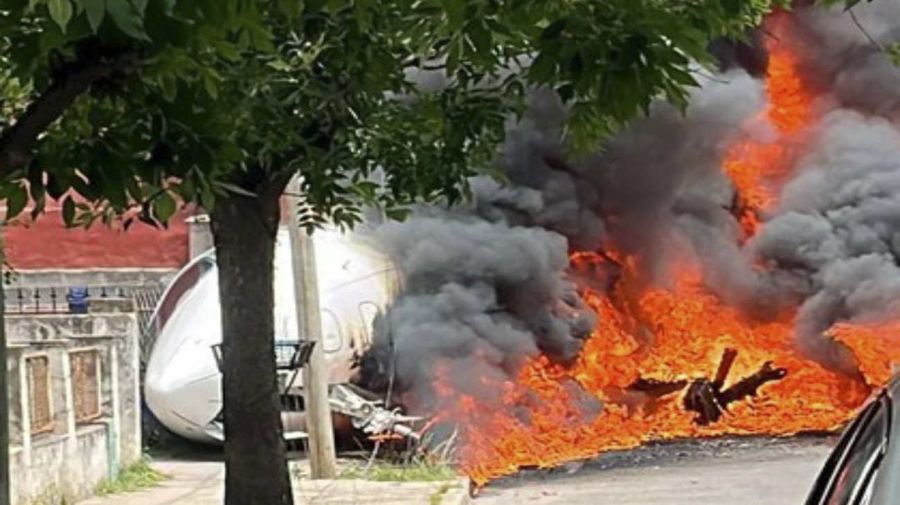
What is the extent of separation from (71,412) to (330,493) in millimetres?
2120

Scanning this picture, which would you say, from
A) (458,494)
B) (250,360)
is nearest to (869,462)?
(250,360)

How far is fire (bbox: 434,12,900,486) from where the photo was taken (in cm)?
1334

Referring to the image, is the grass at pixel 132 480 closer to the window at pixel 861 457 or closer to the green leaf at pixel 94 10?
the window at pixel 861 457

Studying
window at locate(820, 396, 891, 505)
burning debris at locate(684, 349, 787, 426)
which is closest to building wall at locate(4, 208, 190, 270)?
burning debris at locate(684, 349, 787, 426)

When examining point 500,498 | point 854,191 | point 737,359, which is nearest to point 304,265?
point 500,498

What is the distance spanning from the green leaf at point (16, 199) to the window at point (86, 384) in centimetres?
872

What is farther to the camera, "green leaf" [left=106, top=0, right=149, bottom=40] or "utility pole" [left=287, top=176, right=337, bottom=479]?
"utility pole" [left=287, top=176, right=337, bottom=479]

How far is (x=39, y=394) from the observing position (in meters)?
10.9

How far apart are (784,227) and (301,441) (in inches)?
198

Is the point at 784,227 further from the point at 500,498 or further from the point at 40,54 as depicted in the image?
the point at 40,54

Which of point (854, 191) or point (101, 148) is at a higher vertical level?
point (854, 191)

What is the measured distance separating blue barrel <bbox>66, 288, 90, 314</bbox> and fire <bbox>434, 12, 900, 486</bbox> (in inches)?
194

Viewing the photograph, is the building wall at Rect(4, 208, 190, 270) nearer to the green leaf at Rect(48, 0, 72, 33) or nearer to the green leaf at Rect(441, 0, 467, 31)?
the green leaf at Rect(441, 0, 467, 31)

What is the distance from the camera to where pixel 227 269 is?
6.69 m
